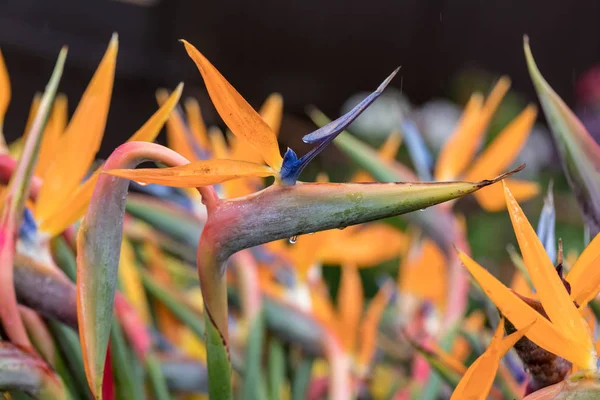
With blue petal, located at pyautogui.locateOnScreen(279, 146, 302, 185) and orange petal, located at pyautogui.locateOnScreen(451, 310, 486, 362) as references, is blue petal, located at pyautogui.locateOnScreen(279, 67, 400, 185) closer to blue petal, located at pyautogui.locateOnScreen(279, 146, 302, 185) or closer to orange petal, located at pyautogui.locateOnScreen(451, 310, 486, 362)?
blue petal, located at pyautogui.locateOnScreen(279, 146, 302, 185)

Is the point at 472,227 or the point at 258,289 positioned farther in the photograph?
the point at 472,227

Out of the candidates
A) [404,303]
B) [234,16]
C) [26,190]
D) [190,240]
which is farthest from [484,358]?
[234,16]

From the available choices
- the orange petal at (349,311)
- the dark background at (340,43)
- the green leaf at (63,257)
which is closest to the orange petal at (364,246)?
the orange petal at (349,311)

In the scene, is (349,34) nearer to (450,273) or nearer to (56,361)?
(450,273)

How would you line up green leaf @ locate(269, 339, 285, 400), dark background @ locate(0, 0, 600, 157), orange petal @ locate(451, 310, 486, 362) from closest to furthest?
green leaf @ locate(269, 339, 285, 400)
orange petal @ locate(451, 310, 486, 362)
dark background @ locate(0, 0, 600, 157)

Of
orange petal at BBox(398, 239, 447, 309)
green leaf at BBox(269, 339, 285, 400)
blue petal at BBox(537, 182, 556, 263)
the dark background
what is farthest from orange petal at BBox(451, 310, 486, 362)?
the dark background

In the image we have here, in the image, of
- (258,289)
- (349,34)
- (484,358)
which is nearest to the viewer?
(484,358)
